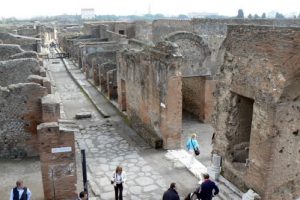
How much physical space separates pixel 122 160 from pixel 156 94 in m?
2.66

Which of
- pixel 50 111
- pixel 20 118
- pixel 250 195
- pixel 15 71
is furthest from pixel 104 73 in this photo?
pixel 250 195

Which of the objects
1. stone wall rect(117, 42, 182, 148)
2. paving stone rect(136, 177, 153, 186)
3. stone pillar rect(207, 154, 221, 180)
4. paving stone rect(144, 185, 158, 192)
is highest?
stone wall rect(117, 42, 182, 148)

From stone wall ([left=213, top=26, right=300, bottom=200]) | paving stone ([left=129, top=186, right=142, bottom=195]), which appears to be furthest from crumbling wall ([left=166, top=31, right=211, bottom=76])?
paving stone ([left=129, top=186, right=142, bottom=195])

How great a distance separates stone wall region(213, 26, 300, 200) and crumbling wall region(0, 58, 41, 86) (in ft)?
A: 33.8

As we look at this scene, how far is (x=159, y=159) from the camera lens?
37.5 ft

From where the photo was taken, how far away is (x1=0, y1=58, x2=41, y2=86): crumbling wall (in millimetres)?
16062

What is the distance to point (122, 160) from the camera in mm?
11359

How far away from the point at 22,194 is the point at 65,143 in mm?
1523

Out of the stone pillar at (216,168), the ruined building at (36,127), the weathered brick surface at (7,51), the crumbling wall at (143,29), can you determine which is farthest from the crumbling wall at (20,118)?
the crumbling wall at (143,29)

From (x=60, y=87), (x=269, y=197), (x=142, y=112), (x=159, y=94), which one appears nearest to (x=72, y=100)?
(x=60, y=87)

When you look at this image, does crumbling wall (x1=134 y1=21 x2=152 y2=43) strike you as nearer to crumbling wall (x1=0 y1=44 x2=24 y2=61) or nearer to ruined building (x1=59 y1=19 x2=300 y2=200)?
crumbling wall (x1=0 y1=44 x2=24 y2=61)

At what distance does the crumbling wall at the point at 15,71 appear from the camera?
52.7ft

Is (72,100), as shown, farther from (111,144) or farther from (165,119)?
(165,119)

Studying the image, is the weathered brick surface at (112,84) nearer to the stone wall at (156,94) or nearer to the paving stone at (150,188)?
the stone wall at (156,94)
